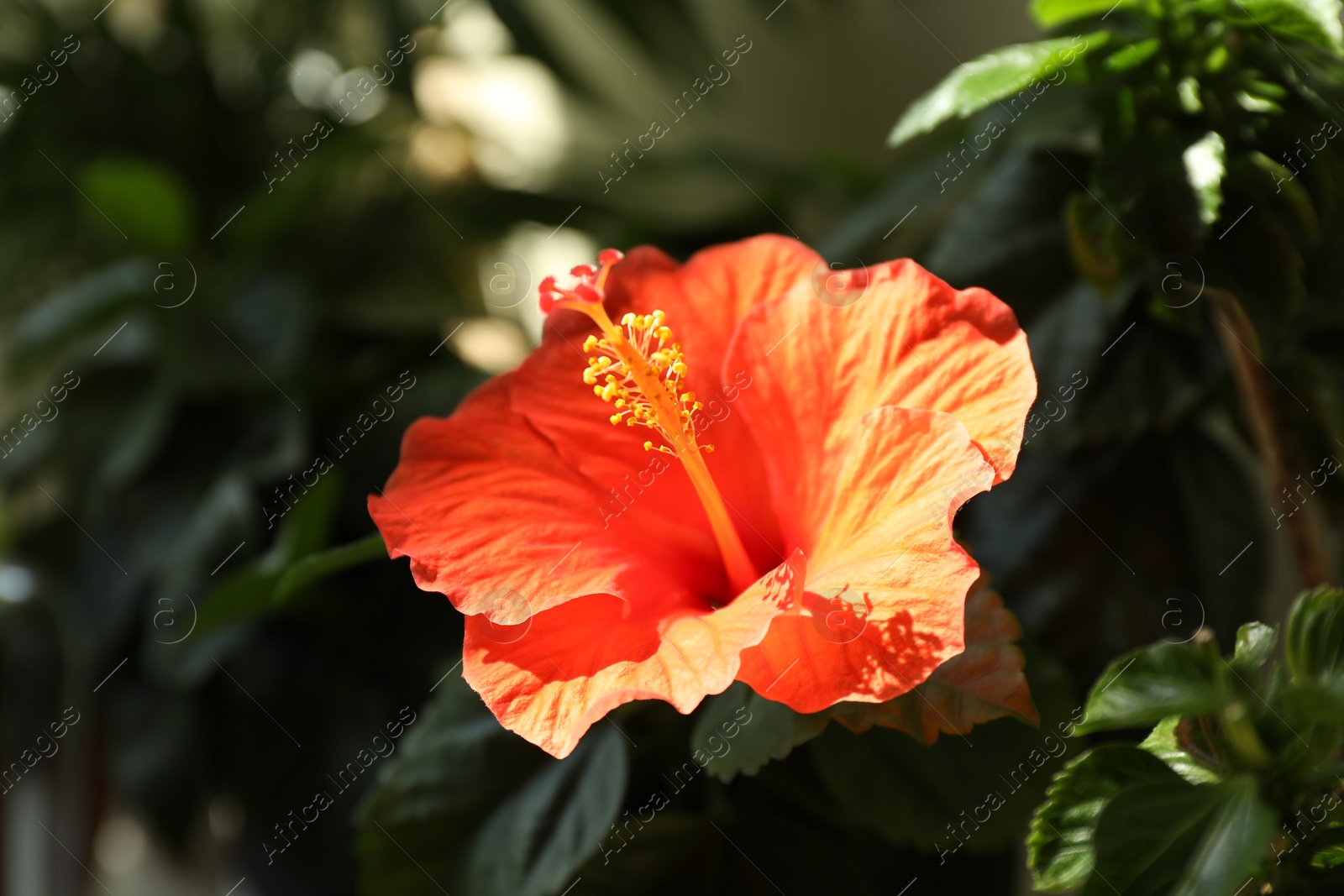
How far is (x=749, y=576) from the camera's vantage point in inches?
18.4

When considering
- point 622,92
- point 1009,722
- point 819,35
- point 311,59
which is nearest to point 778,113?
point 819,35

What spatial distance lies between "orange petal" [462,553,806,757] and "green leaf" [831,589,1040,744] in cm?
7

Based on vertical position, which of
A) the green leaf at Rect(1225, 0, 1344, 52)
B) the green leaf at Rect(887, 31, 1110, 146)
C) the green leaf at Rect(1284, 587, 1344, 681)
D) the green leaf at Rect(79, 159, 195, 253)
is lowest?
the green leaf at Rect(1284, 587, 1344, 681)

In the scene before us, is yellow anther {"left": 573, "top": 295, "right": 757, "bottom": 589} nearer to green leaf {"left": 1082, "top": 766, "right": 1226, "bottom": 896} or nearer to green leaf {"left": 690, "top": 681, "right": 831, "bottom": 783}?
green leaf {"left": 690, "top": 681, "right": 831, "bottom": 783}

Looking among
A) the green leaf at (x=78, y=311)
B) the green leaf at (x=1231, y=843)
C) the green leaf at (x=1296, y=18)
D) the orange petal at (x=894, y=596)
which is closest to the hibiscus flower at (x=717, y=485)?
the orange petal at (x=894, y=596)

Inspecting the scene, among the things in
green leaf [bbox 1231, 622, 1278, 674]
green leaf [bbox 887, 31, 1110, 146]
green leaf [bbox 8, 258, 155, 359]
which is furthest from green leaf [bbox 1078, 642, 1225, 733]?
green leaf [bbox 8, 258, 155, 359]

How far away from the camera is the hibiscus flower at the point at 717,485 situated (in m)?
0.37

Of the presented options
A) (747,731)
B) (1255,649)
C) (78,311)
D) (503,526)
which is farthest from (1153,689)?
(78,311)

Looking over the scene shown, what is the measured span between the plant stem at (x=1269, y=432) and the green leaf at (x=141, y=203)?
0.82 m

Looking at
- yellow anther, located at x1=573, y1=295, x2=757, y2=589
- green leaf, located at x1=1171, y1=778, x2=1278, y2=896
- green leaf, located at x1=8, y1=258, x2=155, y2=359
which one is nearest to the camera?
green leaf, located at x1=1171, y1=778, x2=1278, y2=896

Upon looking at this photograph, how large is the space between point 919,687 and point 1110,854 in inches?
3.6

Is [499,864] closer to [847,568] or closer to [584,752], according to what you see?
[584,752]

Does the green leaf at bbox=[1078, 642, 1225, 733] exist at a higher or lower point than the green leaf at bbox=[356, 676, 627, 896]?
lower

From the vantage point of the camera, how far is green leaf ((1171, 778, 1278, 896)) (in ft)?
1.10
